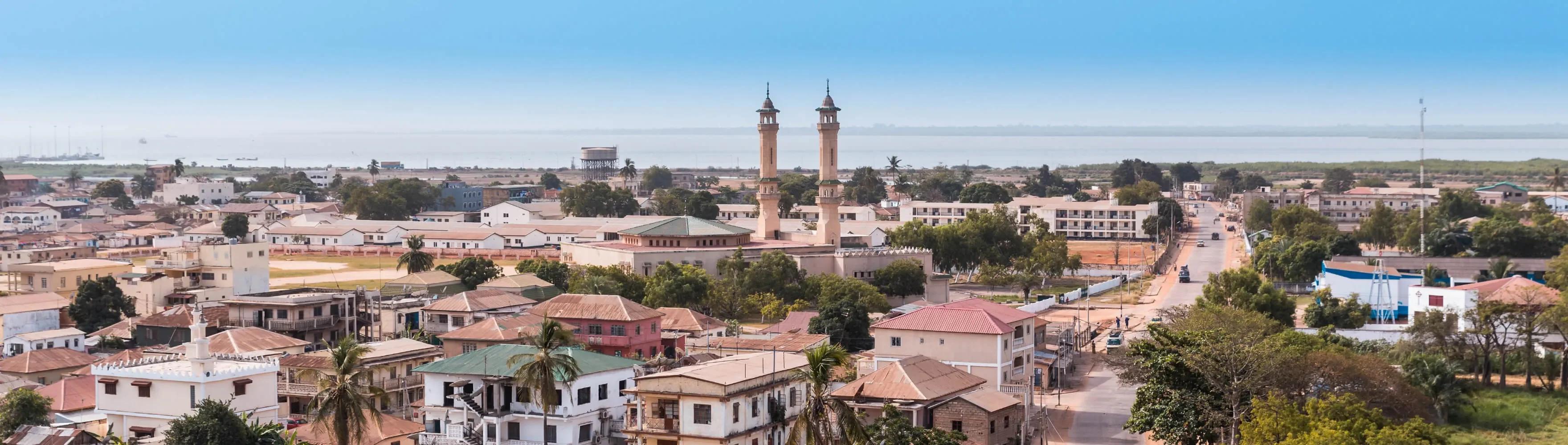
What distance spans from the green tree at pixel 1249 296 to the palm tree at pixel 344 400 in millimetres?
23248

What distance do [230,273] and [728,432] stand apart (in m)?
26.8

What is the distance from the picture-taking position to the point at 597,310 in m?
36.6

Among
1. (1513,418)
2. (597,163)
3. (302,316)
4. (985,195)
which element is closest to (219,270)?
(302,316)

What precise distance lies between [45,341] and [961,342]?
68.2 ft

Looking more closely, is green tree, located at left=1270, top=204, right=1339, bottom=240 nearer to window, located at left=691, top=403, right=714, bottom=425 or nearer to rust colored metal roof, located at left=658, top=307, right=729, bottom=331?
rust colored metal roof, located at left=658, top=307, right=729, bottom=331

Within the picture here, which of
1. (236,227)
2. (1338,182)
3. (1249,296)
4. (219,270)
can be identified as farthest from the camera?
(1338,182)

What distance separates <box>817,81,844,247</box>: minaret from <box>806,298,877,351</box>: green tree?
2073 centimetres

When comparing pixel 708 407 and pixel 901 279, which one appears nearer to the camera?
pixel 708 407

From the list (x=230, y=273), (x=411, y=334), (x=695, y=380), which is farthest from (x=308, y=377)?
(x=230, y=273)

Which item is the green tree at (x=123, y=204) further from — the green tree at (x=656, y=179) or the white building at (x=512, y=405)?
the white building at (x=512, y=405)

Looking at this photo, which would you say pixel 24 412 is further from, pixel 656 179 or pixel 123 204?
pixel 656 179

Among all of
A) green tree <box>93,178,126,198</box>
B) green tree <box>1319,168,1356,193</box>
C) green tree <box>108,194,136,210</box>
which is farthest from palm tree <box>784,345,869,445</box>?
green tree <box>1319,168,1356,193</box>

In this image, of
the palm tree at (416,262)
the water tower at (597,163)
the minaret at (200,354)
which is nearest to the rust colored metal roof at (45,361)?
the minaret at (200,354)

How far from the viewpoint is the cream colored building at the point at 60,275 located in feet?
169
